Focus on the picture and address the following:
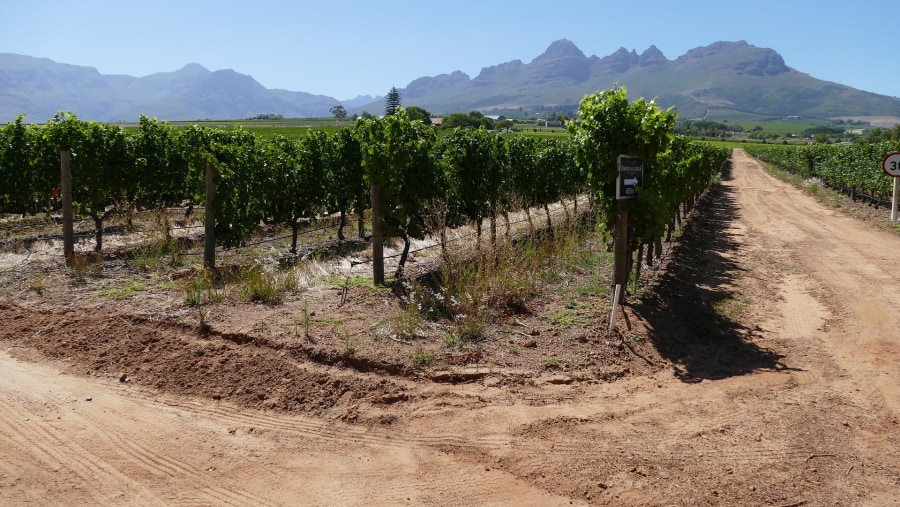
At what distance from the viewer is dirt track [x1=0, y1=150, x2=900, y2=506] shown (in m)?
3.90

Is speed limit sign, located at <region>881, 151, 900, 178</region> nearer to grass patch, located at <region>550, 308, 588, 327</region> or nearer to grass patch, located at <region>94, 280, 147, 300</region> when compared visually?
grass patch, located at <region>550, 308, 588, 327</region>

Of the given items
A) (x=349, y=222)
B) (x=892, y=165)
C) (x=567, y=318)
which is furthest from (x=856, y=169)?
(x=567, y=318)

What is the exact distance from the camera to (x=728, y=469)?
4.10m

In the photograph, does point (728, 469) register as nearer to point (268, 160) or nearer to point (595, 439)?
point (595, 439)

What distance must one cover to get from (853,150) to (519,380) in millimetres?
27262

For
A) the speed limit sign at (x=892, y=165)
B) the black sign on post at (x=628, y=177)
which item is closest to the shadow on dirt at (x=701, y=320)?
the black sign on post at (x=628, y=177)

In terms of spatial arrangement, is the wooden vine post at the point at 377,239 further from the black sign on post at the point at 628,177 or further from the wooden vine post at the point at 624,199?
the black sign on post at the point at 628,177

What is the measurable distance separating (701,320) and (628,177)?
222 cm

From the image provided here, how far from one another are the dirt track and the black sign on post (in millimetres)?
1837

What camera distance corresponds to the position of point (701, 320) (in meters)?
7.75

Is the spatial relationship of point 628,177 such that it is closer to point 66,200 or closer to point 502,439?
point 502,439

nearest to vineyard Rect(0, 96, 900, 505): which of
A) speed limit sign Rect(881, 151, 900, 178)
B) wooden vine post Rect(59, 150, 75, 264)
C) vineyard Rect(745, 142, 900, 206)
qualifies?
wooden vine post Rect(59, 150, 75, 264)

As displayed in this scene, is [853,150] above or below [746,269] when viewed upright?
above

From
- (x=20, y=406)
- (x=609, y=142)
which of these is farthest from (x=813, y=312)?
(x=20, y=406)
